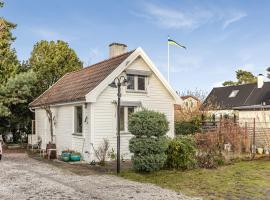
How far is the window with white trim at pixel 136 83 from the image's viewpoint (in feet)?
70.1

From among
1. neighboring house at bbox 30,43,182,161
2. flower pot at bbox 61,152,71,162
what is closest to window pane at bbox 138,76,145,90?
neighboring house at bbox 30,43,182,161

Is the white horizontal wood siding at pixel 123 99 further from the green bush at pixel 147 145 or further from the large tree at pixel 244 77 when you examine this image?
the large tree at pixel 244 77

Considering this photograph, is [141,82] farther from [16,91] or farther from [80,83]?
[16,91]

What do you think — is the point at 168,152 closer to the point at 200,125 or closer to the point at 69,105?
the point at 69,105

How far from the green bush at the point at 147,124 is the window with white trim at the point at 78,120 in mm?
5945

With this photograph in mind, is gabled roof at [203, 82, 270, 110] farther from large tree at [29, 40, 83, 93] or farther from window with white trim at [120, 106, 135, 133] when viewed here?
window with white trim at [120, 106, 135, 133]

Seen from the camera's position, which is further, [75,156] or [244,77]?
[244,77]

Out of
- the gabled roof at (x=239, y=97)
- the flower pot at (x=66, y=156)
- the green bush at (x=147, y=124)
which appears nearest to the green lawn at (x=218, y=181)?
the green bush at (x=147, y=124)

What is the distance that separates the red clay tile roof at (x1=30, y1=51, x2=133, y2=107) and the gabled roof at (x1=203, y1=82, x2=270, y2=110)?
2198 centimetres

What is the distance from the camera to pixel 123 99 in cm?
2089

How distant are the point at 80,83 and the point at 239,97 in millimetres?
33426

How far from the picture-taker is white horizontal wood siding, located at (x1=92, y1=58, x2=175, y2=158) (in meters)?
19.7

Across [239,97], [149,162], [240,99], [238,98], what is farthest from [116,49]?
[239,97]

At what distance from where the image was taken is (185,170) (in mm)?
15711
